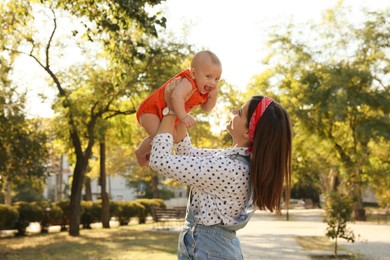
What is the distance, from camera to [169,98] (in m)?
3.34

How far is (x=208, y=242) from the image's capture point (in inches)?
124

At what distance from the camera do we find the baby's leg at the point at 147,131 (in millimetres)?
3246

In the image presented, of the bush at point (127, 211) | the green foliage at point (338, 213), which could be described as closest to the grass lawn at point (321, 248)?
the green foliage at point (338, 213)

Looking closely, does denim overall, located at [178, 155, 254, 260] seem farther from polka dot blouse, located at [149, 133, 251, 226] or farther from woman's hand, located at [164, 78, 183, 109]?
woman's hand, located at [164, 78, 183, 109]

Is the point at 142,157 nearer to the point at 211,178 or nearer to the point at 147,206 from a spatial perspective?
the point at 211,178

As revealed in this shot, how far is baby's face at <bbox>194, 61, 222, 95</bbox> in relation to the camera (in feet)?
11.5

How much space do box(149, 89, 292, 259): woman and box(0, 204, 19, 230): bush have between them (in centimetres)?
2447

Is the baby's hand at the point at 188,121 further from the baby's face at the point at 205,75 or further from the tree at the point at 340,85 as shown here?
the tree at the point at 340,85

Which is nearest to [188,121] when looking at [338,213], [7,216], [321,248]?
[338,213]

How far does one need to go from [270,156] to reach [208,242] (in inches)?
20.4

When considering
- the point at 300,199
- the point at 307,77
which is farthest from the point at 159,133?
the point at 300,199

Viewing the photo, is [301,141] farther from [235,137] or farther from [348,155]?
[235,137]

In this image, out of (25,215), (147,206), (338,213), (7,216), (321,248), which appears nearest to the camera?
(338,213)

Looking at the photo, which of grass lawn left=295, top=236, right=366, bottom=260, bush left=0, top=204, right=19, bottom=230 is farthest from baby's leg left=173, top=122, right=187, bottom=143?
bush left=0, top=204, right=19, bottom=230
